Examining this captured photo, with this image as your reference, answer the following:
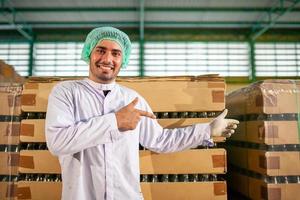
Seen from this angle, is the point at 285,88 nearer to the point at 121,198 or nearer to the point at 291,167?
the point at 291,167

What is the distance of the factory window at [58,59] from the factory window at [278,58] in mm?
4763

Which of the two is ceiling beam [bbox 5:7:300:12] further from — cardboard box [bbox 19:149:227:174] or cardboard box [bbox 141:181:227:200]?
cardboard box [bbox 141:181:227:200]

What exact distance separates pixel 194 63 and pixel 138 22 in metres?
2.32

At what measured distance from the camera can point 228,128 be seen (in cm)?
238

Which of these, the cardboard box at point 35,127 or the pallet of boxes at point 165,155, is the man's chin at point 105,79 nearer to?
the pallet of boxes at point 165,155

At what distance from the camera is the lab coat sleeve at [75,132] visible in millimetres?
1704

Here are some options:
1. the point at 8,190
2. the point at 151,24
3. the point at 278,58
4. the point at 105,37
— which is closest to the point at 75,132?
the point at 105,37

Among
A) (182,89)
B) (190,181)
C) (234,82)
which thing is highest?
(234,82)

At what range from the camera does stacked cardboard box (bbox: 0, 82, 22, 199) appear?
2.50 meters

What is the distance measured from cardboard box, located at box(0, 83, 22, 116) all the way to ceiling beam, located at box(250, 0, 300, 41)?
25.3 feet

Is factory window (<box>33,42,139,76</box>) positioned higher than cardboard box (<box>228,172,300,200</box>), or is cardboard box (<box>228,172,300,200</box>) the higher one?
factory window (<box>33,42,139,76</box>)

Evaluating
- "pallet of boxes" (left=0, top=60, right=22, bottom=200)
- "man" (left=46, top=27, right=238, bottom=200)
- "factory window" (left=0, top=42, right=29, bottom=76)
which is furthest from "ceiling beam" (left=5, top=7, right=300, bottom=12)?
"man" (left=46, top=27, right=238, bottom=200)

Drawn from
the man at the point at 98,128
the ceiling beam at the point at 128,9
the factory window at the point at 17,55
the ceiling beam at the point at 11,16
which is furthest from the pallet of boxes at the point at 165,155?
the factory window at the point at 17,55

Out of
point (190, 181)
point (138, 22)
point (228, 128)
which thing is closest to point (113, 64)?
point (228, 128)
